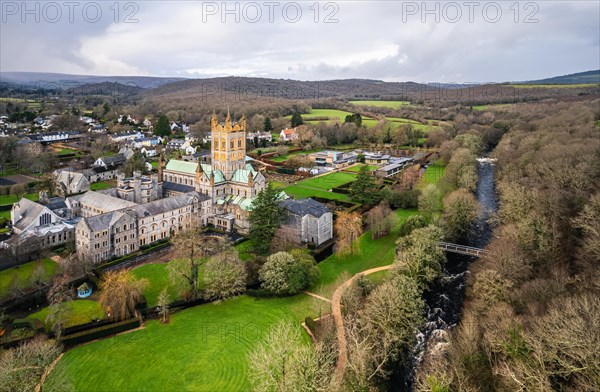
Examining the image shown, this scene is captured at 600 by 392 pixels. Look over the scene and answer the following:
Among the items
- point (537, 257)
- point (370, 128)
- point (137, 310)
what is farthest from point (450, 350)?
point (370, 128)

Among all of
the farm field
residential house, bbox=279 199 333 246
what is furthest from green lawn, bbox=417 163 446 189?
the farm field

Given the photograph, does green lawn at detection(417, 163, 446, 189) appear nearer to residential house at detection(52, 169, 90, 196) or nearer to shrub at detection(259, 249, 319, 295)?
shrub at detection(259, 249, 319, 295)

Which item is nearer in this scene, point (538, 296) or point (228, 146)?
point (538, 296)

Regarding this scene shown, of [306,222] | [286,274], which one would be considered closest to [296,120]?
[306,222]

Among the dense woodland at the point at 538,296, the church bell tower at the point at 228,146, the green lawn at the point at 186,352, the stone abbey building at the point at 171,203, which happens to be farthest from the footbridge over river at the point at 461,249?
the church bell tower at the point at 228,146

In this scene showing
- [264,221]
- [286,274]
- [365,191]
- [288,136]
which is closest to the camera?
[286,274]

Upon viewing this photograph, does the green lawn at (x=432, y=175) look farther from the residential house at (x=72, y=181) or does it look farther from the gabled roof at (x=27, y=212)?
the residential house at (x=72, y=181)

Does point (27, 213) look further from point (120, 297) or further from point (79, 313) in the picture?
point (120, 297)
